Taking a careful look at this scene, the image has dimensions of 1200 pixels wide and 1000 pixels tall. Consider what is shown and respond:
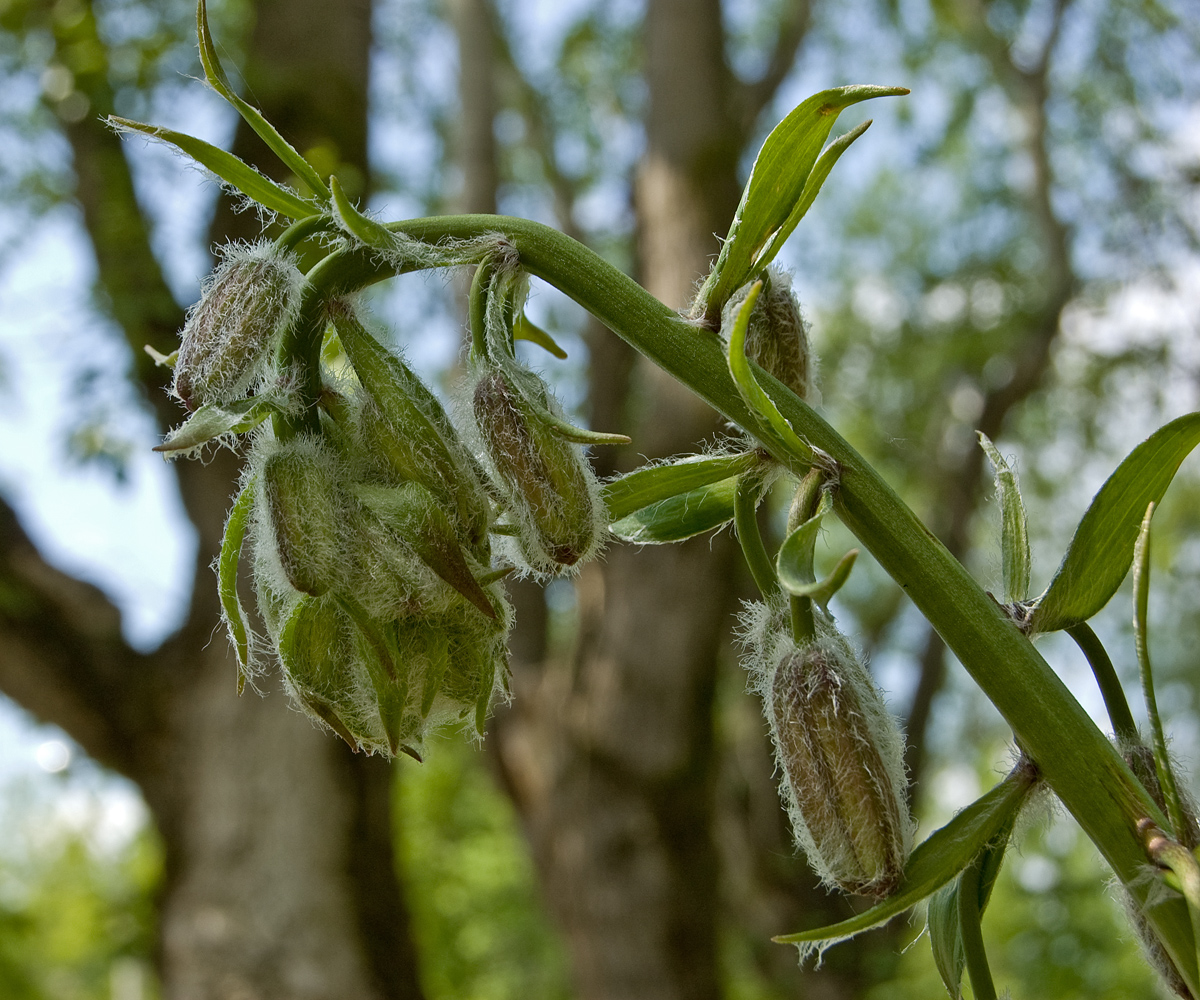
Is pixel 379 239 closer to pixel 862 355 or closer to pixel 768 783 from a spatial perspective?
pixel 768 783

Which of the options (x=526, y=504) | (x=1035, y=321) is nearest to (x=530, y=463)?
(x=526, y=504)

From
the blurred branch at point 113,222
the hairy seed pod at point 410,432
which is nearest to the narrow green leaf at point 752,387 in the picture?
the hairy seed pod at point 410,432

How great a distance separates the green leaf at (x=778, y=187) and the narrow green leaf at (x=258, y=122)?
33cm

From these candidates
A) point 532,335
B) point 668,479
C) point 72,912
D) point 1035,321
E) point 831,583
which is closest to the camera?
point 831,583

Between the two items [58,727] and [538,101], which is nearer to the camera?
[58,727]

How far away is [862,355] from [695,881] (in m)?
6.93

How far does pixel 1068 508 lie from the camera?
35.4 feet

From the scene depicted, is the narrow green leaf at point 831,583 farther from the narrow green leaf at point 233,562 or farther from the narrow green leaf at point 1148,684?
the narrow green leaf at point 233,562

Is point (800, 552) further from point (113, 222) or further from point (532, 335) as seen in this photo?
point (113, 222)

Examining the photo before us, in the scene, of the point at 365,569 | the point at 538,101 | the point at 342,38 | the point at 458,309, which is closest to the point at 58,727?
the point at 458,309

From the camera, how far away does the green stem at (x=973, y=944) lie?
0.96 metres

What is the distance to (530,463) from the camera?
954 mm

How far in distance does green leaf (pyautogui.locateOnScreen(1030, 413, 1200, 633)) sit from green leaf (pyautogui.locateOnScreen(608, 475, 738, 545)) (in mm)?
297

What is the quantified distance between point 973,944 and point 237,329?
801 mm
